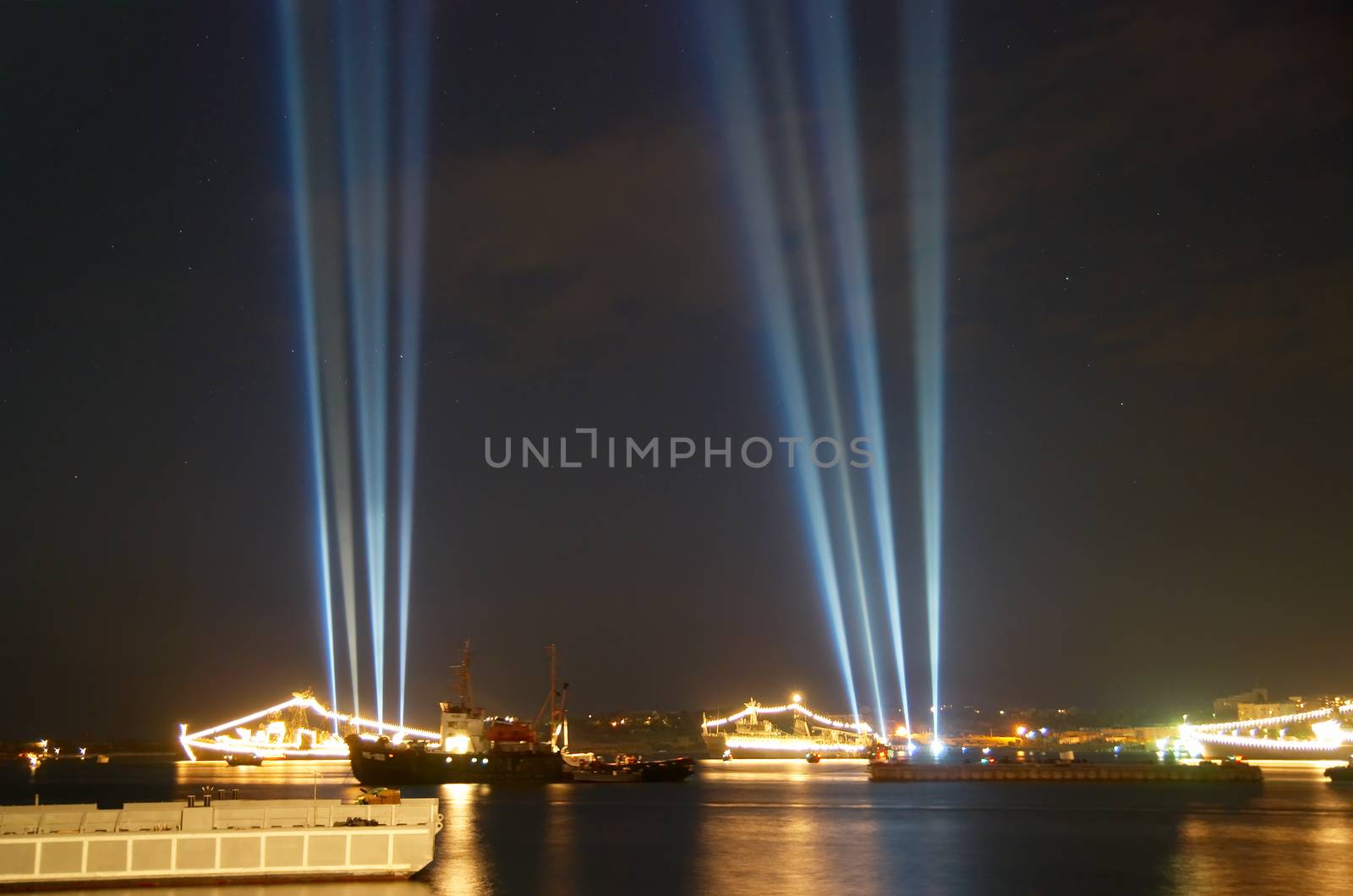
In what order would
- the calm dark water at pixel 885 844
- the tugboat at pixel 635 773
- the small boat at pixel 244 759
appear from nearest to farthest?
1. the calm dark water at pixel 885 844
2. the tugboat at pixel 635 773
3. the small boat at pixel 244 759

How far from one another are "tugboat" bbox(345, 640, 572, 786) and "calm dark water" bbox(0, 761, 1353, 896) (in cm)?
1470

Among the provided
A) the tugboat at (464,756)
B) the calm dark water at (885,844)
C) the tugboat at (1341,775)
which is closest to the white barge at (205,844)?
the calm dark water at (885,844)

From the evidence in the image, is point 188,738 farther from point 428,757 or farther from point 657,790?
point 657,790

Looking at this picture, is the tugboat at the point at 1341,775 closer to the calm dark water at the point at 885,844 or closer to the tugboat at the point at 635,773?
the calm dark water at the point at 885,844

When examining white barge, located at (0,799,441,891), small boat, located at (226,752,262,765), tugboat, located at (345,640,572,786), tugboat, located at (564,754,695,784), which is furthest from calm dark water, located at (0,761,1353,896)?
small boat, located at (226,752,262,765)

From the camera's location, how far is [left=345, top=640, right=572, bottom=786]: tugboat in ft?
283

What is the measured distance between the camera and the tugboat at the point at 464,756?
3396 inches

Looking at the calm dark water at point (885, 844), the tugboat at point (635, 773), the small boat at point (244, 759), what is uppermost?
the calm dark water at point (885, 844)

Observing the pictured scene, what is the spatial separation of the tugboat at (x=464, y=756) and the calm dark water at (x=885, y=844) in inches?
579

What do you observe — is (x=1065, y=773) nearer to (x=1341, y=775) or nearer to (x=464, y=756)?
(x=1341, y=775)

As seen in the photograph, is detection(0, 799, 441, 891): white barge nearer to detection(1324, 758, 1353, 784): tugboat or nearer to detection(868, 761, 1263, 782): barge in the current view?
detection(868, 761, 1263, 782): barge

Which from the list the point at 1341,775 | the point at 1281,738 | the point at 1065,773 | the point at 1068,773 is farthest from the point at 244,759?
the point at 1281,738

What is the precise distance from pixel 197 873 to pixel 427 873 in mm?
5611

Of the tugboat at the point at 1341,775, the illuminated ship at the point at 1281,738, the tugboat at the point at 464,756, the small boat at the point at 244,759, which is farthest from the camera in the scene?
the small boat at the point at 244,759
